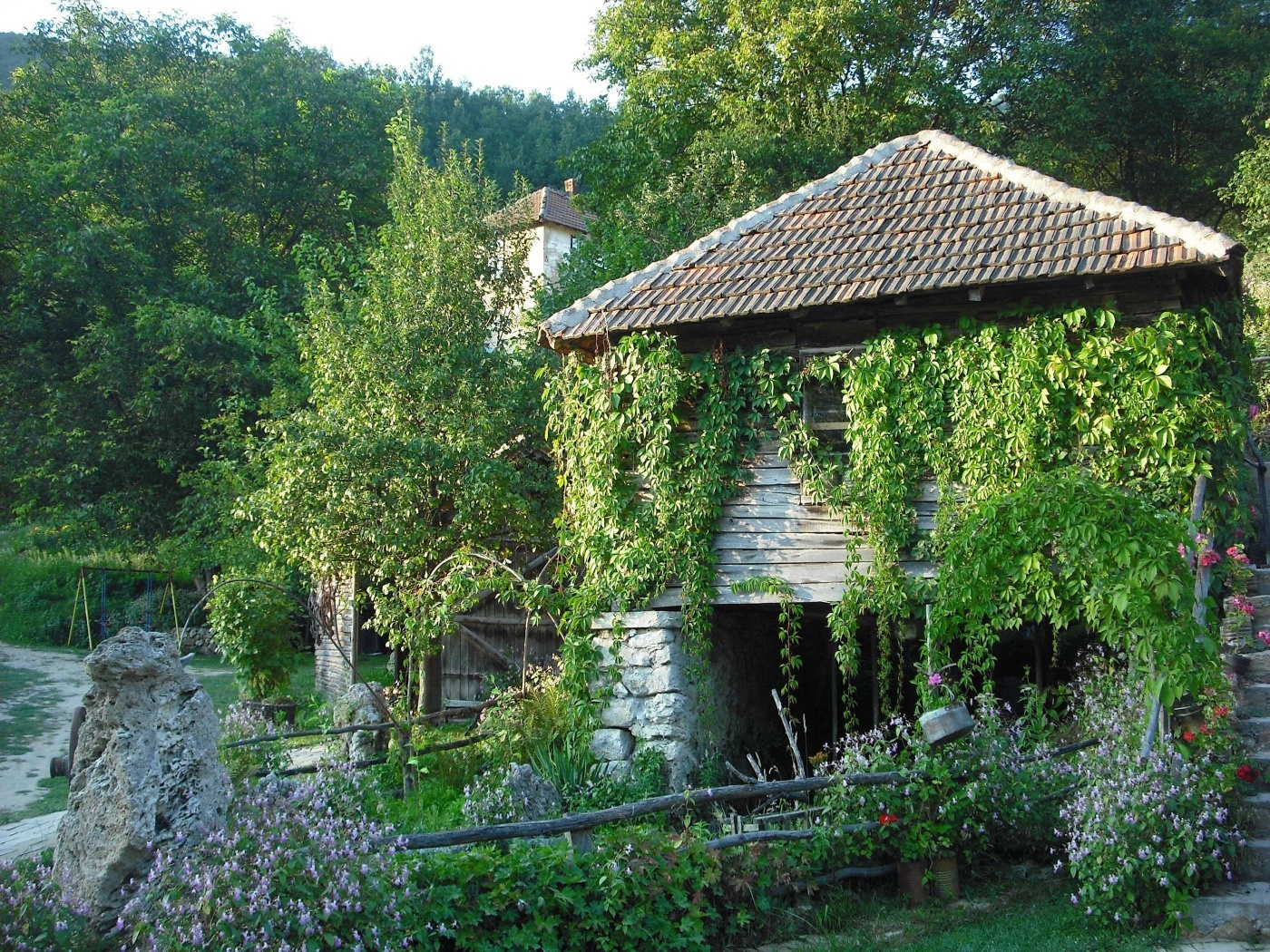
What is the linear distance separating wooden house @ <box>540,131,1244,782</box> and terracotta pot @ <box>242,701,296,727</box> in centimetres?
537

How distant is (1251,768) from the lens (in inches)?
249

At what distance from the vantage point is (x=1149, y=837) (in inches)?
220

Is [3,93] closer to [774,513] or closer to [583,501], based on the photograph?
[583,501]

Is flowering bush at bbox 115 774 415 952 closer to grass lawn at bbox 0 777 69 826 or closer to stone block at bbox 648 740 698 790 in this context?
stone block at bbox 648 740 698 790

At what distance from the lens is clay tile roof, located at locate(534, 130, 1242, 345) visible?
762 centimetres

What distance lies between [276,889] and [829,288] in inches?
231

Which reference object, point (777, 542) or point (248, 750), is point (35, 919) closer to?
point (248, 750)

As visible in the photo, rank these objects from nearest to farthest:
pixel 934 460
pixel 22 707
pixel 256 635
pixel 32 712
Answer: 1. pixel 934 460
2. pixel 256 635
3. pixel 32 712
4. pixel 22 707

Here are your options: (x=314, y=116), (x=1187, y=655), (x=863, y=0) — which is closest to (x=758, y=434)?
(x=1187, y=655)

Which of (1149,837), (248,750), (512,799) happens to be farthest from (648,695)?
(1149,837)

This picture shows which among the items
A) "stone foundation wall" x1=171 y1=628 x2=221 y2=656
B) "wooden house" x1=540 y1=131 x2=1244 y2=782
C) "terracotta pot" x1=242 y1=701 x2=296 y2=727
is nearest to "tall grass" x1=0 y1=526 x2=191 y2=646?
"stone foundation wall" x1=171 y1=628 x2=221 y2=656

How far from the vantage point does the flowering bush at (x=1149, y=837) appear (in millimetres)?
5516

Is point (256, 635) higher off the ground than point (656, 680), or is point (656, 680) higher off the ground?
point (656, 680)

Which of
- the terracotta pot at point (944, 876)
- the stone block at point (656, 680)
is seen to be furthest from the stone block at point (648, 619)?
the terracotta pot at point (944, 876)
